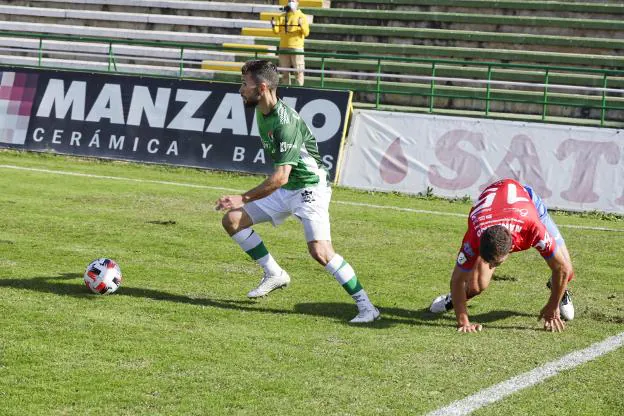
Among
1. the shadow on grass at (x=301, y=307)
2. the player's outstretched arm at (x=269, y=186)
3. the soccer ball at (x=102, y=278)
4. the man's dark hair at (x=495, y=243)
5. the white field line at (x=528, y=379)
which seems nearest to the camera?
the white field line at (x=528, y=379)

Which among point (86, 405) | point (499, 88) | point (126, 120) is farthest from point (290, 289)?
point (499, 88)

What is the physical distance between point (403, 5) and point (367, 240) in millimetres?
15336

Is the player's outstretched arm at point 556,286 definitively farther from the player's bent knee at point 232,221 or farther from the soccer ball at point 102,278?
the soccer ball at point 102,278

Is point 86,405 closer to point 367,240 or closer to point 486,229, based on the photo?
point 486,229

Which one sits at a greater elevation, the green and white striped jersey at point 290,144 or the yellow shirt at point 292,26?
the yellow shirt at point 292,26

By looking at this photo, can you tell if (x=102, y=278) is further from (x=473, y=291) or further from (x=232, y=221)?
(x=473, y=291)

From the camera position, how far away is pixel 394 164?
1898cm

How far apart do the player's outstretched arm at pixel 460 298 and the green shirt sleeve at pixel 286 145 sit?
1.70 metres

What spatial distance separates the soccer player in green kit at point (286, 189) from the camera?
8812 millimetres

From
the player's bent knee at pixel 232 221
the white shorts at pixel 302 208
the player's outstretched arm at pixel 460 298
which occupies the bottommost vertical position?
the player's outstretched arm at pixel 460 298

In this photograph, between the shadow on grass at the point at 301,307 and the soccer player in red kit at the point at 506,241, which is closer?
the soccer player in red kit at the point at 506,241

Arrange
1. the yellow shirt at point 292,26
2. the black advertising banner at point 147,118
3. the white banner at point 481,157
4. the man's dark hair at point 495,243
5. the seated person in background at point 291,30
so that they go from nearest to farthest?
1. the man's dark hair at point 495,243
2. the white banner at point 481,157
3. the black advertising banner at point 147,118
4. the seated person in background at point 291,30
5. the yellow shirt at point 292,26

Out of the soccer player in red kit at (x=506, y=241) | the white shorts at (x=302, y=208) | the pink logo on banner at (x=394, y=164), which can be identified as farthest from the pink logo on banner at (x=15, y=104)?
the soccer player in red kit at (x=506, y=241)

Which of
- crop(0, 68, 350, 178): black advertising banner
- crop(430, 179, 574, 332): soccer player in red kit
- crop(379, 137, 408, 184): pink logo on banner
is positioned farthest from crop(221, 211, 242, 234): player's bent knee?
crop(0, 68, 350, 178): black advertising banner
